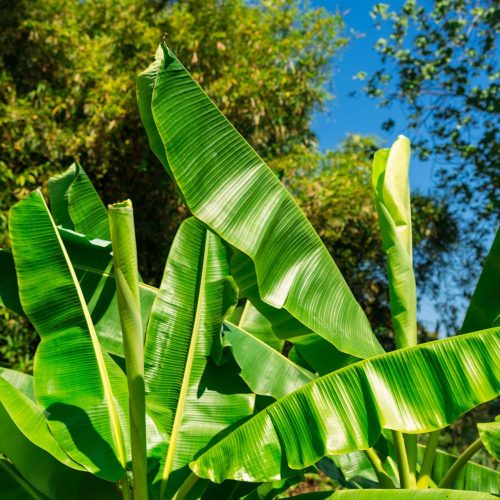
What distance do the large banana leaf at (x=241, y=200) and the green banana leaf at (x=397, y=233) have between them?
1.10ft

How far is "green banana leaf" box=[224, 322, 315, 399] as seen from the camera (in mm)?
2107

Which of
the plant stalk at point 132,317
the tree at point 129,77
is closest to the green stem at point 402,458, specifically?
the plant stalk at point 132,317

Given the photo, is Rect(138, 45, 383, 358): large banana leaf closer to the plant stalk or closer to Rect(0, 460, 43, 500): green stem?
the plant stalk

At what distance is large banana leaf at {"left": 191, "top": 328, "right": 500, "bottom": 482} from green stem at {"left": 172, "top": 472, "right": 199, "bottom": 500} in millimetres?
186

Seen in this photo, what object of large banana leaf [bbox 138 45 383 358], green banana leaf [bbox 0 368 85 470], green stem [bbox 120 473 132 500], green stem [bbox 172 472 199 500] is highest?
large banana leaf [bbox 138 45 383 358]

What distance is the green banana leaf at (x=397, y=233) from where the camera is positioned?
6.51ft

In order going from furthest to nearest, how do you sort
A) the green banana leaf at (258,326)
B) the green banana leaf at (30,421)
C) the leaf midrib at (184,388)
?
the green banana leaf at (258,326) → the leaf midrib at (184,388) → the green banana leaf at (30,421)

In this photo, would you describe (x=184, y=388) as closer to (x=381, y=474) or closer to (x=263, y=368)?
(x=263, y=368)

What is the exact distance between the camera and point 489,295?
1950 mm

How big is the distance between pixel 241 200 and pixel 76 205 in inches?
44.1

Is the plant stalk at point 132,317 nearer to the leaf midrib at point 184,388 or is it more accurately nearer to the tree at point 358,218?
the leaf midrib at point 184,388

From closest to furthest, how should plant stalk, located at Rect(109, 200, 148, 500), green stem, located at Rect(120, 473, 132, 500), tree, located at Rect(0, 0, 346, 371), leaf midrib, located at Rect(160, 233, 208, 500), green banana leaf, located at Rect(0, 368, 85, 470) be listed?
1. plant stalk, located at Rect(109, 200, 148, 500)
2. green banana leaf, located at Rect(0, 368, 85, 470)
3. green stem, located at Rect(120, 473, 132, 500)
4. leaf midrib, located at Rect(160, 233, 208, 500)
5. tree, located at Rect(0, 0, 346, 371)

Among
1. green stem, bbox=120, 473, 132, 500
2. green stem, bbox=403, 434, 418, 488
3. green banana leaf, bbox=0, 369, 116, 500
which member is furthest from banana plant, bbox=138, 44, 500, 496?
green stem, bbox=403, 434, 418, 488

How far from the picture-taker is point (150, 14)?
5.66m
